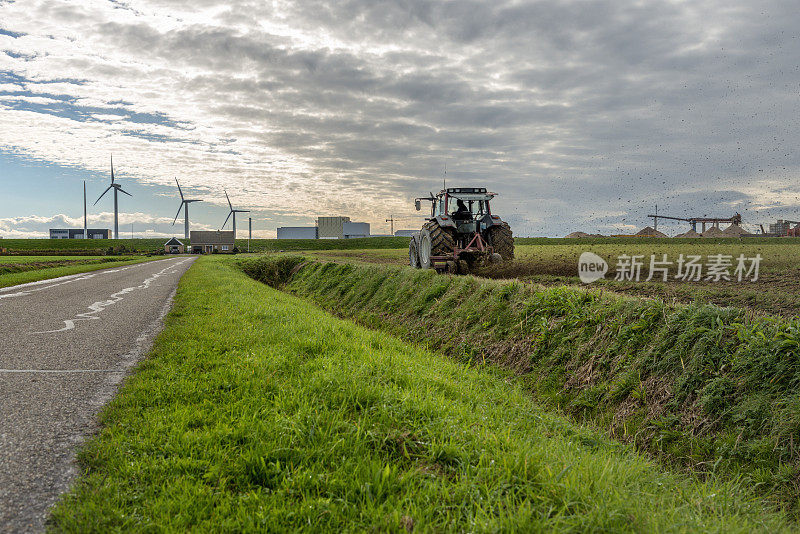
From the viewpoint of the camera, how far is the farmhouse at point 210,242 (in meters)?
106

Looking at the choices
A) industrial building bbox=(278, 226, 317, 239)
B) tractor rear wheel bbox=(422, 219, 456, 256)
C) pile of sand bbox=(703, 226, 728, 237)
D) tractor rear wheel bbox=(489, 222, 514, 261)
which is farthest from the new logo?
industrial building bbox=(278, 226, 317, 239)

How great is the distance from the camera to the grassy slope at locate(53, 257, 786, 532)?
2.66m

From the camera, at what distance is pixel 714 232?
36.0 m

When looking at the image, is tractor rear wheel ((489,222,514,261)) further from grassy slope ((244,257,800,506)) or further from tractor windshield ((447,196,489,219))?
grassy slope ((244,257,800,506))

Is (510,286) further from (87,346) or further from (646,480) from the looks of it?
(87,346)

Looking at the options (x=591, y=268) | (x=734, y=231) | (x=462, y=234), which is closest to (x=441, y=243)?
(x=462, y=234)

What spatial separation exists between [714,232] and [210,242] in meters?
101

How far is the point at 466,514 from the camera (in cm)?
267

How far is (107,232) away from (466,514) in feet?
602

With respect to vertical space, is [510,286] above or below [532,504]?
above

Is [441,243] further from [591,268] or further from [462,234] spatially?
[591,268]

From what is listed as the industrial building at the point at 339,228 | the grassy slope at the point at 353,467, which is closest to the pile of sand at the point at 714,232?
the grassy slope at the point at 353,467

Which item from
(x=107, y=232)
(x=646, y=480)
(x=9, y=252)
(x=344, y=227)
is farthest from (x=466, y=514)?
(x=107, y=232)

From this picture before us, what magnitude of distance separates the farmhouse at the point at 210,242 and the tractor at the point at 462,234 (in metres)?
96.7
